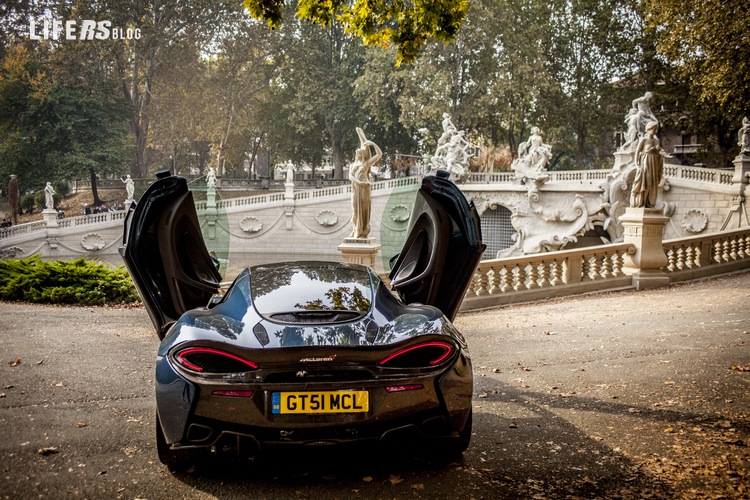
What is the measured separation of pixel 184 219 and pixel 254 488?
2739 mm

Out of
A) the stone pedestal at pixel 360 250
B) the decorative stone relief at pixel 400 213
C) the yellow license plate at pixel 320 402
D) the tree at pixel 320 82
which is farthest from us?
the tree at pixel 320 82

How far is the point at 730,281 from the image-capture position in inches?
536

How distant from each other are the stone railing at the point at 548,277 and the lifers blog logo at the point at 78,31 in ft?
106

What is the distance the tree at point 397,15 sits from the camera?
26.2 feet

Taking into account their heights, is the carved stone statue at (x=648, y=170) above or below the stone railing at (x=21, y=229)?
above

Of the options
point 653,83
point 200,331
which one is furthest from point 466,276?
point 653,83

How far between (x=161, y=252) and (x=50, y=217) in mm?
31548

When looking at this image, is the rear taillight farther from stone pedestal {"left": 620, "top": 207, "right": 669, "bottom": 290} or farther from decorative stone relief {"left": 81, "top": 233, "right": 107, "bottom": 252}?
decorative stone relief {"left": 81, "top": 233, "right": 107, "bottom": 252}

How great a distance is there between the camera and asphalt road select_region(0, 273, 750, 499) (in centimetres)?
357

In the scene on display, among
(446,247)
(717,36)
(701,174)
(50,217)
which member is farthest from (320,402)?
(50,217)

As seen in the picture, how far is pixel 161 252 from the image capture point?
5410mm

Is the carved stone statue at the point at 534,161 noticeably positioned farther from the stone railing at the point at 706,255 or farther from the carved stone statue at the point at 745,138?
the stone railing at the point at 706,255

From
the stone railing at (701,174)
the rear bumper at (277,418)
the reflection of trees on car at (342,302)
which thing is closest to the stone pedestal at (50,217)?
the stone railing at (701,174)

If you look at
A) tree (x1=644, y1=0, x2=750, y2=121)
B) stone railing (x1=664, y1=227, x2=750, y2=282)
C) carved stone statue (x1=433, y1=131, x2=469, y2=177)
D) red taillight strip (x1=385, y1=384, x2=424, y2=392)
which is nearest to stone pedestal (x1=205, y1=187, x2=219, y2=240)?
red taillight strip (x1=385, y1=384, x2=424, y2=392)
